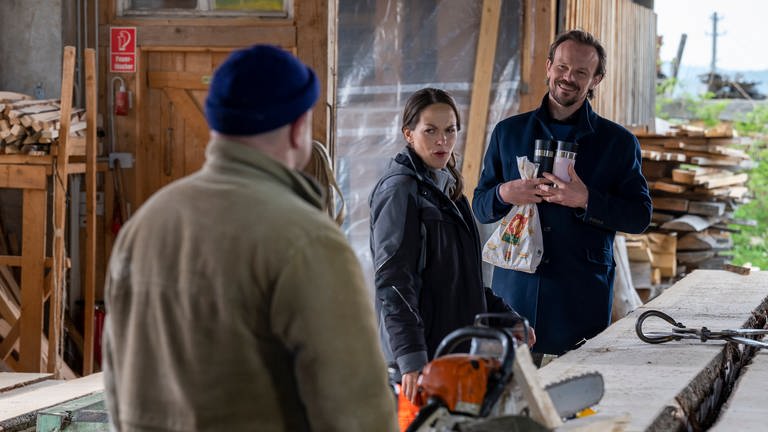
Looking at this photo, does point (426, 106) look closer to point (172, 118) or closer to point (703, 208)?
point (172, 118)

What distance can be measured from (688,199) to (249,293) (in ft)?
36.6

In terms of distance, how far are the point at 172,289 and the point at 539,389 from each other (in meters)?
0.93

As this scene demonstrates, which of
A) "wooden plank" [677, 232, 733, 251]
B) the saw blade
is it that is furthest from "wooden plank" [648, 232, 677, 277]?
the saw blade

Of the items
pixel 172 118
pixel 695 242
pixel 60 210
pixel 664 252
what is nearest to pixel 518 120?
pixel 60 210

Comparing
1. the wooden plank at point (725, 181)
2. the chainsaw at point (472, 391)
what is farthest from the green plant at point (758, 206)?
the chainsaw at point (472, 391)

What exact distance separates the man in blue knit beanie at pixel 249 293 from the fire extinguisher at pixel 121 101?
6659 millimetres

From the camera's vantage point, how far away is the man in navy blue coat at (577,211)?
14.8 feet

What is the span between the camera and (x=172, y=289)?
2002 millimetres

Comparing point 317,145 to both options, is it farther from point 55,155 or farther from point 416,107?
point 416,107

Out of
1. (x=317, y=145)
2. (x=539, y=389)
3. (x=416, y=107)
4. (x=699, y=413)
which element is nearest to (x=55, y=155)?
(x=317, y=145)

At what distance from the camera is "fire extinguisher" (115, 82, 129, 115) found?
848 cm

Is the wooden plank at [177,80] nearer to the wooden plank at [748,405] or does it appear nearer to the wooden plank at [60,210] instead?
the wooden plank at [60,210]

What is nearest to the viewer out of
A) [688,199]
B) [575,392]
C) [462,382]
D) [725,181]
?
[462,382]

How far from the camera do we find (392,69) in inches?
316
